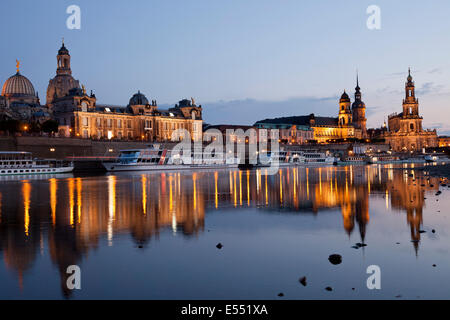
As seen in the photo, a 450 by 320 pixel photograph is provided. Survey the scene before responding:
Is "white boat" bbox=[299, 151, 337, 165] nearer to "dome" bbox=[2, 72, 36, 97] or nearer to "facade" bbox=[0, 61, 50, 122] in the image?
"facade" bbox=[0, 61, 50, 122]

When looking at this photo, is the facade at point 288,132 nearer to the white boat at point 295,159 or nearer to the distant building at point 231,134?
the distant building at point 231,134


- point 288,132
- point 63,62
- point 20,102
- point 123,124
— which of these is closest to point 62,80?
point 63,62

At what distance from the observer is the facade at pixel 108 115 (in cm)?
11181

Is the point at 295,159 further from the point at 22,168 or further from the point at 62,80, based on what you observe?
the point at 62,80

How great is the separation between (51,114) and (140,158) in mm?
57062

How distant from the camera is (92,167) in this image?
274 ft

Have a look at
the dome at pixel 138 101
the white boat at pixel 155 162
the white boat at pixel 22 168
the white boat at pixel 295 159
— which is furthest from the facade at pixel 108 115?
the white boat at pixel 295 159

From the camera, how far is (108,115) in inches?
4673

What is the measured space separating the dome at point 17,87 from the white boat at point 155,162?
72.3 metres

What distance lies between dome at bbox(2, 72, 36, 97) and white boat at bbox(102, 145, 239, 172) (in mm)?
72291

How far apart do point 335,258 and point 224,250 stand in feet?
11.2
